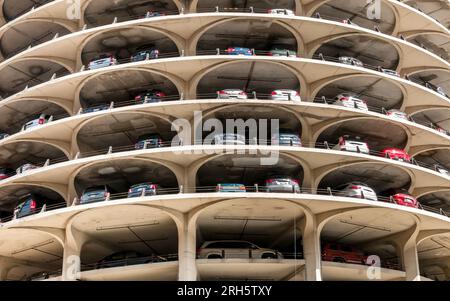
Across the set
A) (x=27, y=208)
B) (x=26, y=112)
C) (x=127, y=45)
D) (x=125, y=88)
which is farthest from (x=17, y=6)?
(x=27, y=208)

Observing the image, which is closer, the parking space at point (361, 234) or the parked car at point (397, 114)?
the parking space at point (361, 234)

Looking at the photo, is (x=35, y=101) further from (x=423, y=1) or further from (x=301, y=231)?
(x=423, y=1)

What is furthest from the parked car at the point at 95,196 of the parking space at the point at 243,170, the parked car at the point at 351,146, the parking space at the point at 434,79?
the parking space at the point at 434,79

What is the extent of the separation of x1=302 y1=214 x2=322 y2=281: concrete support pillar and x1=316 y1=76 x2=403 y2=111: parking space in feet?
27.7

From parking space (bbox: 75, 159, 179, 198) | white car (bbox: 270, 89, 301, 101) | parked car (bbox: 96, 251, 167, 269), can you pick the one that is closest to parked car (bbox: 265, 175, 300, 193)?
white car (bbox: 270, 89, 301, 101)

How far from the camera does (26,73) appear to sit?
36719 mm

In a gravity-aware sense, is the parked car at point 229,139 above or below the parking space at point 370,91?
below

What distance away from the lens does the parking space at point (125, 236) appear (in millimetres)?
28487

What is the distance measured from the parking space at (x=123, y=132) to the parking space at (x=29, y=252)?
5222 mm

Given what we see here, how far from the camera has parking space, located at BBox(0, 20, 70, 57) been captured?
3666cm

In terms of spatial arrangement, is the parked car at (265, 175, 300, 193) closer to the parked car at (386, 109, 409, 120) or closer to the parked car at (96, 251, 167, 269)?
the parked car at (96, 251, 167, 269)

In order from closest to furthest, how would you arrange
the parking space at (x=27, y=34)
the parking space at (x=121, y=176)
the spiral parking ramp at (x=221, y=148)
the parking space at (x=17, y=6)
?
the spiral parking ramp at (x=221, y=148) → the parking space at (x=121, y=176) → the parking space at (x=27, y=34) → the parking space at (x=17, y=6)

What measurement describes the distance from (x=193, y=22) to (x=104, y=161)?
8.50 m

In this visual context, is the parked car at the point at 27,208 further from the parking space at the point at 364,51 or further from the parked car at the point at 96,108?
the parking space at the point at 364,51
